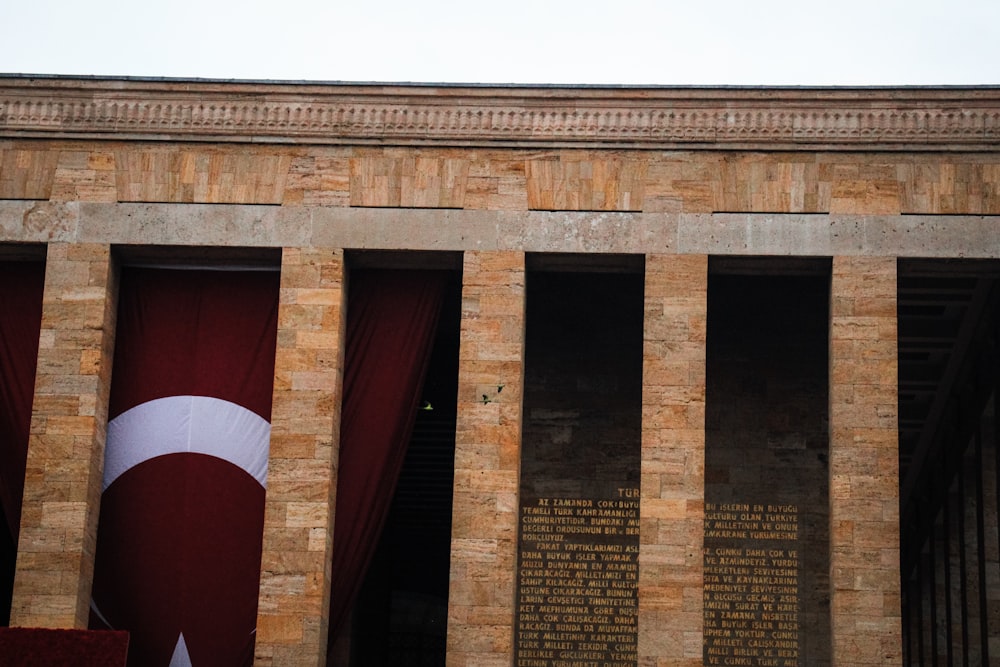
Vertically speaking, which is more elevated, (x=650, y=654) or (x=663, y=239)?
(x=663, y=239)

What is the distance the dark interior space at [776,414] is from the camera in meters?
28.9

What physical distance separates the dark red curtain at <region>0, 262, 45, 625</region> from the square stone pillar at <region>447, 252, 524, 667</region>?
21.4 feet

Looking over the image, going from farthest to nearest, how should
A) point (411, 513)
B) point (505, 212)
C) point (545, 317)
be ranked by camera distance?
point (411, 513) < point (545, 317) < point (505, 212)

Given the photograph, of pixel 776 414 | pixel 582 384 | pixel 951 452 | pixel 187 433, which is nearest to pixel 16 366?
pixel 187 433

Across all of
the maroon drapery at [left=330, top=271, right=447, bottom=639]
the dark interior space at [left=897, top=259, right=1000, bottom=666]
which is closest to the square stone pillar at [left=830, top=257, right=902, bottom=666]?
the dark interior space at [left=897, top=259, right=1000, bottom=666]

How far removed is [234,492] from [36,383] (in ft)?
10.8

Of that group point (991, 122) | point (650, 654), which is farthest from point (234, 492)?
point (991, 122)

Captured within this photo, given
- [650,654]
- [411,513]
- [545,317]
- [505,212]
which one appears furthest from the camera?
[411,513]

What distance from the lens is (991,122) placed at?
27.7 meters

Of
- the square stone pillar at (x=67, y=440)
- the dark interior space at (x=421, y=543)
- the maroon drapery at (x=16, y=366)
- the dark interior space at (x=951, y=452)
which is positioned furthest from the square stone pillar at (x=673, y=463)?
the maroon drapery at (x=16, y=366)

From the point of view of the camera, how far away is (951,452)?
32250mm

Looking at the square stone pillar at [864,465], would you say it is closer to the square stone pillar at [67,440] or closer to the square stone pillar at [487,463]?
the square stone pillar at [487,463]

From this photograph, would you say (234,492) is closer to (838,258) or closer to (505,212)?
(505,212)

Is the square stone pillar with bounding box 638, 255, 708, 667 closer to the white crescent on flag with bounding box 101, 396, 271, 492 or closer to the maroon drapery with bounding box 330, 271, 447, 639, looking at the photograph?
the maroon drapery with bounding box 330, 271, 447, 639
